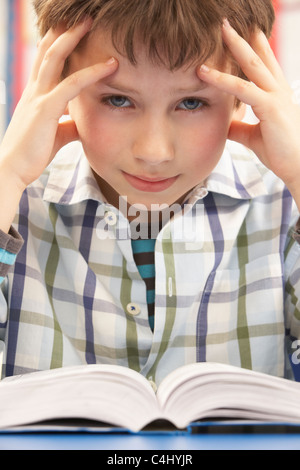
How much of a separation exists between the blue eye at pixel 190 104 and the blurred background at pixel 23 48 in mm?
1094

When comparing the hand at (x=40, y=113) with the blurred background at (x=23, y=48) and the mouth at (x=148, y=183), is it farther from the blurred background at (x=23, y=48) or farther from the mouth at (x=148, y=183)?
the blurred background at (x=23, y=48)

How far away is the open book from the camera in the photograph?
530 mm

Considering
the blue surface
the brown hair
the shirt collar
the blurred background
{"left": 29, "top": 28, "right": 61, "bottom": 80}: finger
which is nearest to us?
the blue surface

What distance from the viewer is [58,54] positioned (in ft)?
2.70

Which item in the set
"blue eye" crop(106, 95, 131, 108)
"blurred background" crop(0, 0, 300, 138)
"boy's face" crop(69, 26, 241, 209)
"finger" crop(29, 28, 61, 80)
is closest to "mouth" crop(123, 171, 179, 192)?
"boy's face" crop(69, 26, 241, 209)

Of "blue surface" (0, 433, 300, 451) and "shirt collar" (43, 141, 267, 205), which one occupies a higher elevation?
"shirt collar" (43, 141, 267, 205)

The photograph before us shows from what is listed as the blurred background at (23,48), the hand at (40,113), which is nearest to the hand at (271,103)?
the hand at (40,113)

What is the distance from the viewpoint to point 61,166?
1059 millimetres

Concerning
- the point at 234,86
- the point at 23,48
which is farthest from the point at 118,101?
the point at 23,48

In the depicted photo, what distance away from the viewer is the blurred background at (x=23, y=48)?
183 centimetres

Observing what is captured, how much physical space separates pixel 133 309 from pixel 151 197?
0.60 ft

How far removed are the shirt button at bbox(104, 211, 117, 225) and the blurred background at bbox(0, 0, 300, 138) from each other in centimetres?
100

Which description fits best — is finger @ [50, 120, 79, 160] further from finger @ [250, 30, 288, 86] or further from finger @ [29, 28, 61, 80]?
finger @ [250, 30, 288, 86]

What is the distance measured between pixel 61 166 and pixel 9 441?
2.09ft
